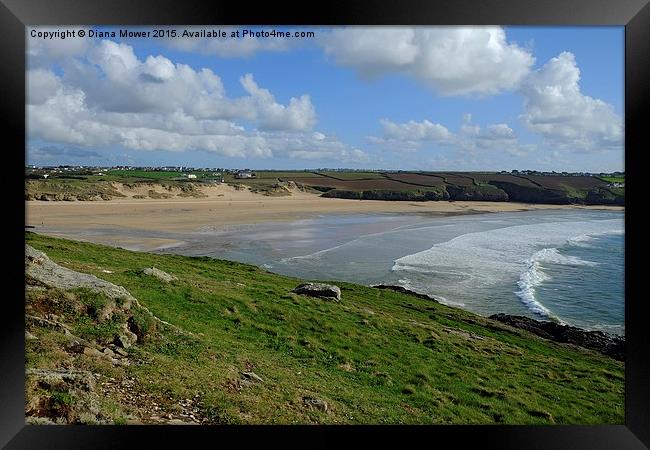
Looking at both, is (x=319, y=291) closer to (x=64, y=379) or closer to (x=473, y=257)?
(x=64, y=379)

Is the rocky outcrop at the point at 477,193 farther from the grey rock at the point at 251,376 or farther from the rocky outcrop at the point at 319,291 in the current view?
the grey rock at the point at 251,376

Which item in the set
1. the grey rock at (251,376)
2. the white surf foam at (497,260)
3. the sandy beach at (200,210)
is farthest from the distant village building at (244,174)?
the grey rock at (251,376)

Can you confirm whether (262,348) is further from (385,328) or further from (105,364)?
(385,328)

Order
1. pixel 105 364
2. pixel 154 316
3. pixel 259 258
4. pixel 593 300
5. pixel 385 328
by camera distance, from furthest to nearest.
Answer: pixel 259 258 → pixel 593 300 → pixel 385 328 → pixel 154 316 → pixel 105 364

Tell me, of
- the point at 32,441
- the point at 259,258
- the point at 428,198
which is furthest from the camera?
the point at 428,198

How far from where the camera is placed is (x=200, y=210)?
22.2 meters

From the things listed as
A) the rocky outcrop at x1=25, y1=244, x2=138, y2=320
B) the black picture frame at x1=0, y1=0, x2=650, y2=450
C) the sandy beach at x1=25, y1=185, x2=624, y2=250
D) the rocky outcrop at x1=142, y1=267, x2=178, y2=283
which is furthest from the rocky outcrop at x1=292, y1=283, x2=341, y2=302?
the sandy beach at x1=25, y1=185, x2=624, y2=250

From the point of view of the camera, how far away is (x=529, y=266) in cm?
1616

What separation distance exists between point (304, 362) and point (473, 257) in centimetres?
1205

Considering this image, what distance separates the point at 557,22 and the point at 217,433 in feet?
19.8

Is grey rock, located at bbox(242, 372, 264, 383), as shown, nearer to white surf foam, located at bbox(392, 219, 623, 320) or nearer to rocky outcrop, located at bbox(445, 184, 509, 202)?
white surf foam, located at bbox(392, 219, 623, 320)

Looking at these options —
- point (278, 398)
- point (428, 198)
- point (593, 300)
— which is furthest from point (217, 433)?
point (428, 198)

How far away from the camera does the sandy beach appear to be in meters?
15.0

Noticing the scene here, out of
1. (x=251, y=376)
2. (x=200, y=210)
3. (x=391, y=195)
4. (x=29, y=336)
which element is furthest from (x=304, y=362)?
(x=391, y=195)
